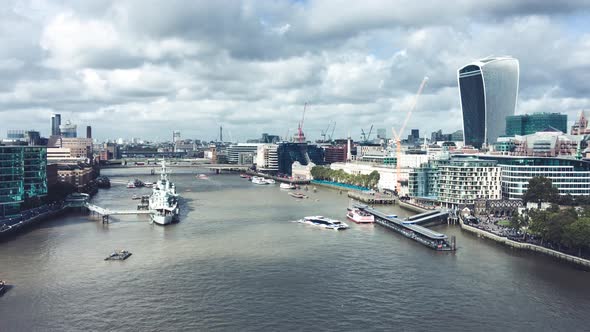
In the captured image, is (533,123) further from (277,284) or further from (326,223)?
(277,284)

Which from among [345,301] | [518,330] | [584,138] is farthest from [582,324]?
[584,138]

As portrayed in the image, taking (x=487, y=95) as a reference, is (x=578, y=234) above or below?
below

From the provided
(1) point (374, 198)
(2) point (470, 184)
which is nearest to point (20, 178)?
(1) point (374, 198)

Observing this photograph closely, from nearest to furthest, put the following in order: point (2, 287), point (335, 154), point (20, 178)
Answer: point (2, 287) < point (20, 178) < point (335, 154)

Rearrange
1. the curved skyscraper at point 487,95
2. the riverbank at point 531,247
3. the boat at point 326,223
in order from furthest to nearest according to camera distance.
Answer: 1. the curved skyscraper at point 487,95
2. the boat at point 326,223
3. the riverbank at point 531,247

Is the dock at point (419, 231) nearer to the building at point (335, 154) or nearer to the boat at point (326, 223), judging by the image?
the boat at point (326, 223)

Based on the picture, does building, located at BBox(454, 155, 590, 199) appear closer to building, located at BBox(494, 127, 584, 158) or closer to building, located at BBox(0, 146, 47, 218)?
building, located at BBox(494, 127, 584, 158)

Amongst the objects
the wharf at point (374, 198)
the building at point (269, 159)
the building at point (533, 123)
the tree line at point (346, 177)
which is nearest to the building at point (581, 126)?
the building at point (533, 123)

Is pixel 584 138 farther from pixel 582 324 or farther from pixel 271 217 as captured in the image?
pixel 582 324
